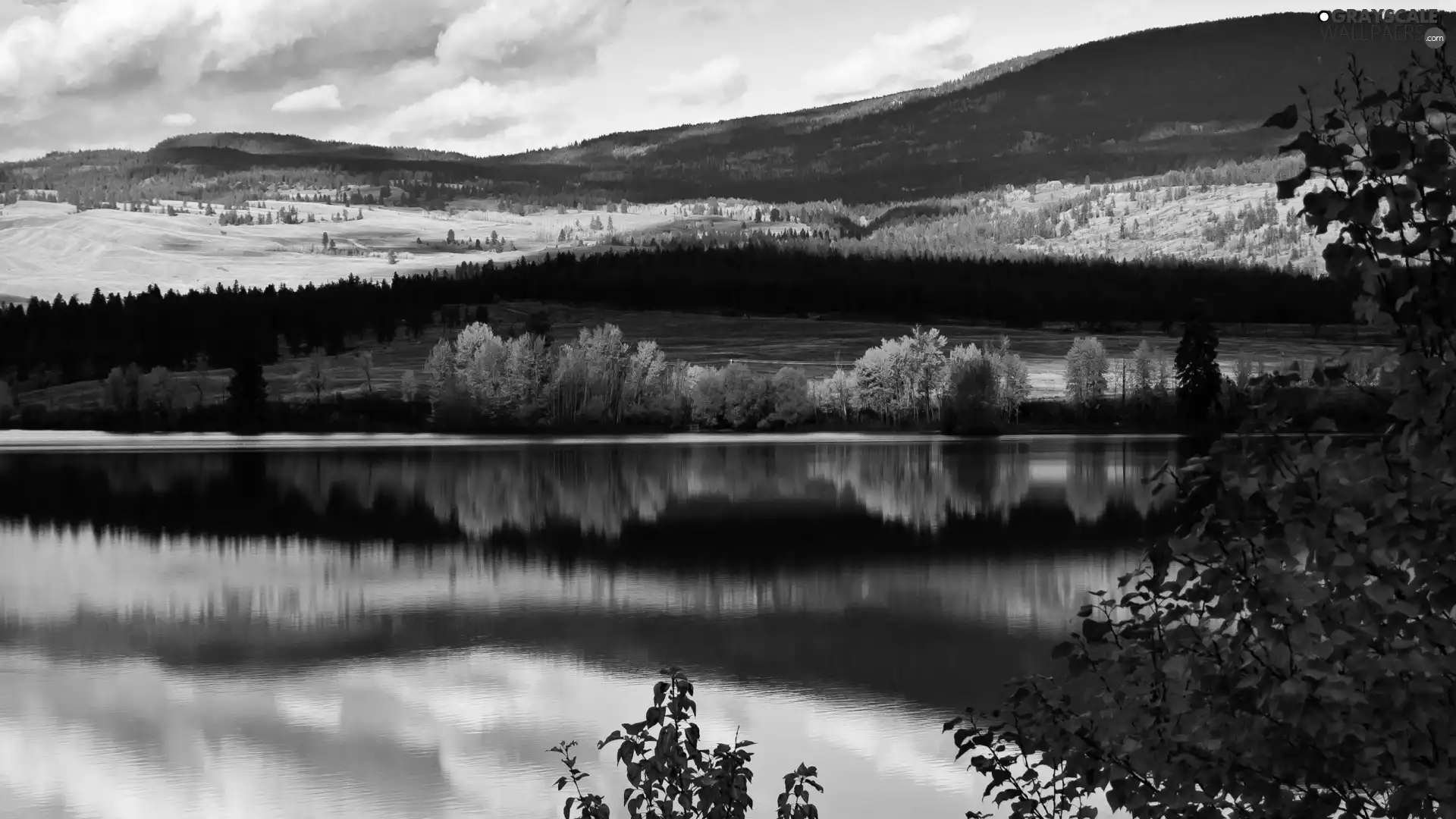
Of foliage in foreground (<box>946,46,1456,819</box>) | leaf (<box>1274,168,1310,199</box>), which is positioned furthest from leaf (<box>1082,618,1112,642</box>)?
leaf (<box>1274,168,1310,199</box>)

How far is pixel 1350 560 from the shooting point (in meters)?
6.10

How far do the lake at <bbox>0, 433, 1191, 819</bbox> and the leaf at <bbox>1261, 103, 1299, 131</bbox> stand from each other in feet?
6.00

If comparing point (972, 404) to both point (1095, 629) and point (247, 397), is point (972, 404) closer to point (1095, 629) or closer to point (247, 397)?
point (247, 397)

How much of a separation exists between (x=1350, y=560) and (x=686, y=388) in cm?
14085

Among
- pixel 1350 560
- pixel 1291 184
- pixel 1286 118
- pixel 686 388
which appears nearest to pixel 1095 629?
pixel 1350 560

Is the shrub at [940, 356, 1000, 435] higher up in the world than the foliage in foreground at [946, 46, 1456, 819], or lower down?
lower down

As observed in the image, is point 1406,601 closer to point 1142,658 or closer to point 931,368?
point 1142,658

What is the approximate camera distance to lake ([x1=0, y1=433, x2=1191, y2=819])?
70.9ft

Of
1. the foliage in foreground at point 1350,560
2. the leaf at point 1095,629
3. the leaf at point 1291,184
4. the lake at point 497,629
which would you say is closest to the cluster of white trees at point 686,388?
the lake at point 497,629

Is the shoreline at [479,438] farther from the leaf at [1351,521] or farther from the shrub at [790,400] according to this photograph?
Answer: the leaf at [1351,521]

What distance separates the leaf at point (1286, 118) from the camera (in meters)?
6.13

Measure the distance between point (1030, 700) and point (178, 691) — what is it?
21.5 meters

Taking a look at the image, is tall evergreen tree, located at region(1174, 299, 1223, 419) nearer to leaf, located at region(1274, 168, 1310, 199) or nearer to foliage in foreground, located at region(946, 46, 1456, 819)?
foliage in foreground, located at region(946, 46, 1456, 819)

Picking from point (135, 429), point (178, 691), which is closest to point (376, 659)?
point (178, 691)
